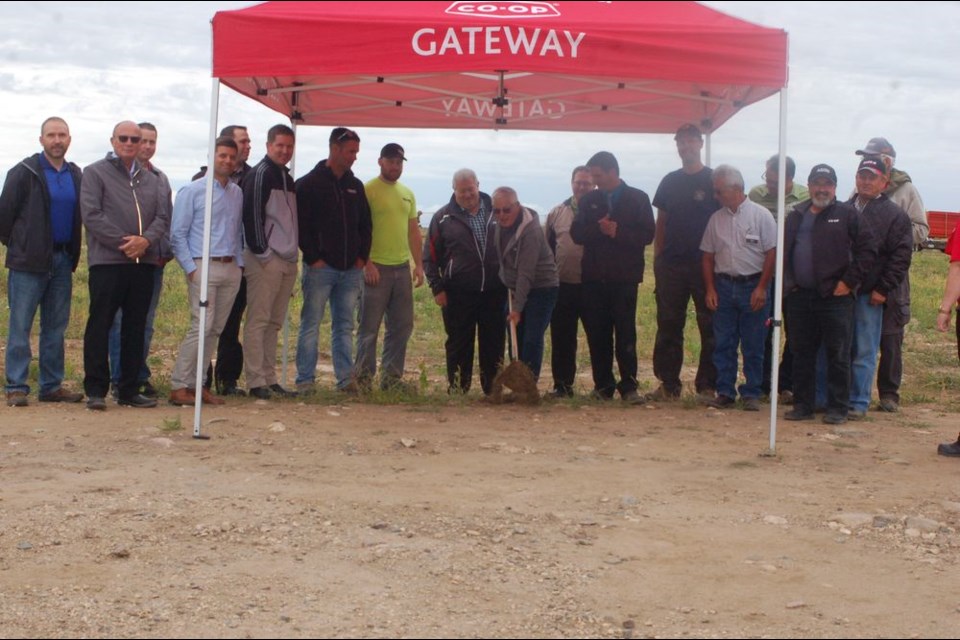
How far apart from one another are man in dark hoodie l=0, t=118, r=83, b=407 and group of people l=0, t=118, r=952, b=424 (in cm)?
1

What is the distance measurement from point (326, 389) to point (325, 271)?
1.07 meters

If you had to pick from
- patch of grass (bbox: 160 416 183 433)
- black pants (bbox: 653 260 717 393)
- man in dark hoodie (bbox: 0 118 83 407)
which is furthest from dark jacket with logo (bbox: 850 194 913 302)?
man in dark hoodie (bbox: 0 118 83 407)

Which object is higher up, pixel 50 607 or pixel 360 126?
pixel 360 126

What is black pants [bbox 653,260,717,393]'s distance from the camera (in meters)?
10.0

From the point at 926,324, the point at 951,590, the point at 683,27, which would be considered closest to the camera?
the point at 951,590

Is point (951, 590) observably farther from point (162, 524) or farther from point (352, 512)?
point (162, 524)

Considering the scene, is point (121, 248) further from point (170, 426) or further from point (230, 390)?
point (230, 390)

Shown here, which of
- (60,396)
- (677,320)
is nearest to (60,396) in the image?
(60,396)

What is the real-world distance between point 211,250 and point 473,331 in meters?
2.37

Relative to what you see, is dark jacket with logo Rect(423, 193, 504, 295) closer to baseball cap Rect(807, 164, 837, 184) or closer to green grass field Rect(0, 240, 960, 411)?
green grass field Rect(0, 240, 960, 411)

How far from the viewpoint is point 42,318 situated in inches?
364

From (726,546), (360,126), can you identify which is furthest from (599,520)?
(360,126)

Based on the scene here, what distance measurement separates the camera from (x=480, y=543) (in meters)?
5.84

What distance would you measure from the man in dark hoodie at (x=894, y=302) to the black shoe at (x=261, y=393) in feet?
16.1
